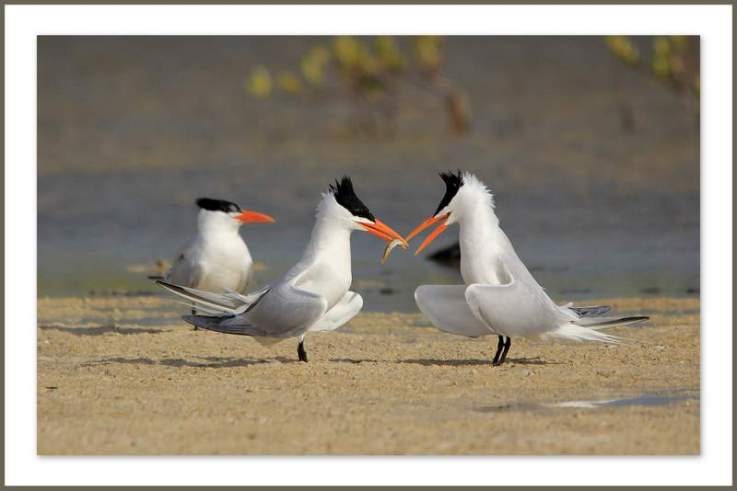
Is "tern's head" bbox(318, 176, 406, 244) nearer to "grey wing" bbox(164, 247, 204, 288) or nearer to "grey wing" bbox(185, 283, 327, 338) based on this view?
"grey wing" bbox(185, 283, 327, 338)

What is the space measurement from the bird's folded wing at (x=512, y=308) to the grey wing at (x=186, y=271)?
2506 millimetres

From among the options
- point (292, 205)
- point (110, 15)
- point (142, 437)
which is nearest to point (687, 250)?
point (292, 205)

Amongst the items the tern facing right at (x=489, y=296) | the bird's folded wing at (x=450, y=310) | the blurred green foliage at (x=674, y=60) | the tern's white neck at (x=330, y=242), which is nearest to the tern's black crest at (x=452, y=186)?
the tern facing right at (x=489, y=296)

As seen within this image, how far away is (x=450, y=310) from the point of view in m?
8.91

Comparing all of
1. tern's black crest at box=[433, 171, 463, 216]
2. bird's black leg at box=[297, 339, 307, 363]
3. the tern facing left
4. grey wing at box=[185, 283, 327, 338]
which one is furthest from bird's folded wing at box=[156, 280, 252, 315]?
tern's black crest at box=[433, 171, 463, 216]

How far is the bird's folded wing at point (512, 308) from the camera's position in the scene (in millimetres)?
8562

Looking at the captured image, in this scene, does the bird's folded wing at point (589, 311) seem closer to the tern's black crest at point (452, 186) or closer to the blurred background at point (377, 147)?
the tern's black crest at point (452, 186)

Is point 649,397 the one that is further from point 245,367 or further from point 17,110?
point 17,110

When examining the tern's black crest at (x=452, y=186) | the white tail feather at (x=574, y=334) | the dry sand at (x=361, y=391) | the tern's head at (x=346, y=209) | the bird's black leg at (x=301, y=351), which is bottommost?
the dry sand at (x=361, y=391)

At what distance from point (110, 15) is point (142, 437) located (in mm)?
2687

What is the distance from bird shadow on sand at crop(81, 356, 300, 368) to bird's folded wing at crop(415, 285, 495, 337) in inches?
35.7

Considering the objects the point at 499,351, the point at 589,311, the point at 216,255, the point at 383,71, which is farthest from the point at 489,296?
the point at 383,71

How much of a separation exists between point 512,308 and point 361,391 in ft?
3.36

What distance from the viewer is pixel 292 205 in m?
16.2
